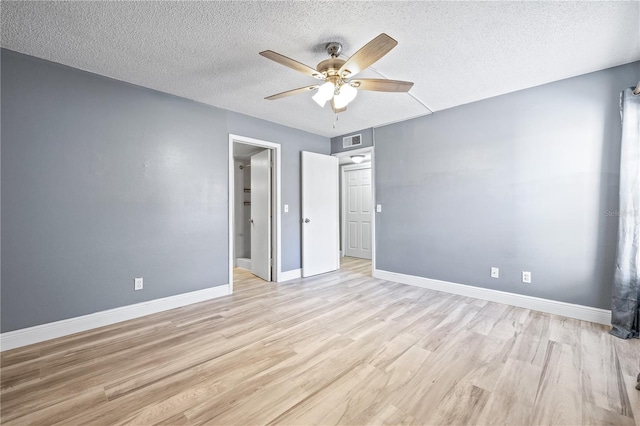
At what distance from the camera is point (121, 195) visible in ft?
9.12

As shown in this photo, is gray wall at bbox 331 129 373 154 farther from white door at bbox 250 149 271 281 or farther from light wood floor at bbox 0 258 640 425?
light wood floor at bbox 0 258 640 425

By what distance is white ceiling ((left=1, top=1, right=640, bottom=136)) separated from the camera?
1780 millimetres

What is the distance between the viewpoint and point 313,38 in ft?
Answer: 6.79

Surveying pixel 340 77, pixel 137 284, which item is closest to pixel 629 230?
pixel 340 77

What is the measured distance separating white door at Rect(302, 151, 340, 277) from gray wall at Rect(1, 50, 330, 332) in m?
1.37

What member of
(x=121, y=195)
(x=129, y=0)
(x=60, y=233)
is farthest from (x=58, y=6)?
(x=60, y=233)

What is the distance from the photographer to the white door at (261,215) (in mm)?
4266

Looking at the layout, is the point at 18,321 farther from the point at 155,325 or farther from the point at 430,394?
the point at 430,394

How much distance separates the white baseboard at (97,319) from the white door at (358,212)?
3599mm

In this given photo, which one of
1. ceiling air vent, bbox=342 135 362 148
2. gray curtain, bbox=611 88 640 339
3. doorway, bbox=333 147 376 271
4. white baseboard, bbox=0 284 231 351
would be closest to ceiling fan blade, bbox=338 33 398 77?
gray curtain, bbox=611 88 640 339

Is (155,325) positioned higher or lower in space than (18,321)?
lower

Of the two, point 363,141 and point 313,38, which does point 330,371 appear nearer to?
point 313,38

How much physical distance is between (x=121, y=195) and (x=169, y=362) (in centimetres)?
181

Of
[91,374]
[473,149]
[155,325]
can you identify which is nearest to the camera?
[91,374]
